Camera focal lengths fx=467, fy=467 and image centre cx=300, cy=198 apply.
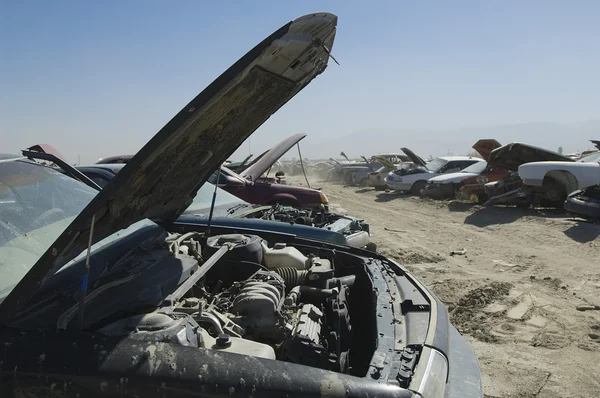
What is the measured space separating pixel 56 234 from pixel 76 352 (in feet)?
2.94

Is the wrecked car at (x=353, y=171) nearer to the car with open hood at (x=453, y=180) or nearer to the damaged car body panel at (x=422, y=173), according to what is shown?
the damaged car body panel at (x=422, y=173)

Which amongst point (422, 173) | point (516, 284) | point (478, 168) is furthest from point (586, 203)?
point (422, 173)

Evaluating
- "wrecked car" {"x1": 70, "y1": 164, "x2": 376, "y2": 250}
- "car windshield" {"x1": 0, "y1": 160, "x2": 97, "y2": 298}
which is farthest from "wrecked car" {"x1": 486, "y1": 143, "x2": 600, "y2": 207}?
"car windshield" {"x1": 0, "y1": 160, "x2": 97, "y2": 298}

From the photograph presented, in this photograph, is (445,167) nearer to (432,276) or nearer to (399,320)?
(432,276)

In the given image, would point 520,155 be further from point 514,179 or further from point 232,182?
point 232,182

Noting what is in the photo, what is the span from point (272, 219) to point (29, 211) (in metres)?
3.37

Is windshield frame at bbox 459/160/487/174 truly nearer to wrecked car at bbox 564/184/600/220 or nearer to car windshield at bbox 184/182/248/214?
wrecked car at bbox 564/184/600/220

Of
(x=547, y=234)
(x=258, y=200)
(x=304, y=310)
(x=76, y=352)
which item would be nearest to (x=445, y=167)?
(x=547, y=234)

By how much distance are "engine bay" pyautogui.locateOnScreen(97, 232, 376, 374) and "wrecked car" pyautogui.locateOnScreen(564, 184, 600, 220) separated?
8.29 m

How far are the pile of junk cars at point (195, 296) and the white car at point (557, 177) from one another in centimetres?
979

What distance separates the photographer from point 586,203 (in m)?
Answer: 9.74

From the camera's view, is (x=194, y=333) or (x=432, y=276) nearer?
(x=194, y=333)

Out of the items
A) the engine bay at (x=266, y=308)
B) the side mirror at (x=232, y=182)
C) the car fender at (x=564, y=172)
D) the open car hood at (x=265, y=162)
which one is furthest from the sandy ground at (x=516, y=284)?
the side mirror at (x=232, y=182)

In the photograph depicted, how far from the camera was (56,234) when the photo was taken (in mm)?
2389
